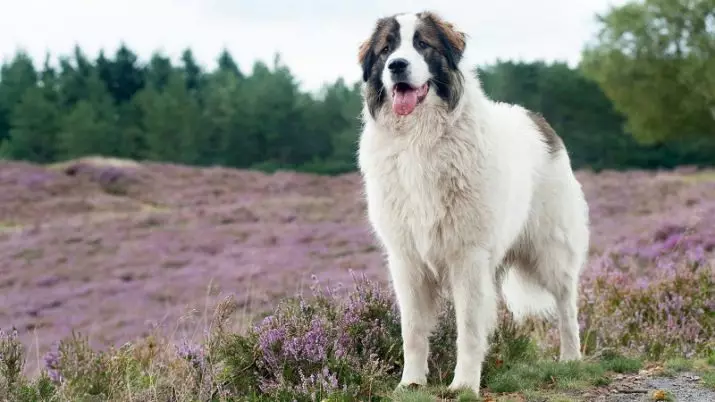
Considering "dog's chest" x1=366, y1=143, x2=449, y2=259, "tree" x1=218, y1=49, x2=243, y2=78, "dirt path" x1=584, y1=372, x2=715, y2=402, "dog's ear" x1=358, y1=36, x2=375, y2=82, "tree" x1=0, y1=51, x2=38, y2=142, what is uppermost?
"tree" x1=218, y1=49, x2=243, y2=78

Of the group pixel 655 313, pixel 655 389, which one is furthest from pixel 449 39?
pixel 655 313

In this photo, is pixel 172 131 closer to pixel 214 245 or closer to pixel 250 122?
pixel 250 122

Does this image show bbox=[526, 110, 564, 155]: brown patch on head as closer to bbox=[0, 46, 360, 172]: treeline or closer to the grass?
the grass

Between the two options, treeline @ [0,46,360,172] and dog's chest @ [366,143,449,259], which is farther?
treeline @ [0,46,360,172]

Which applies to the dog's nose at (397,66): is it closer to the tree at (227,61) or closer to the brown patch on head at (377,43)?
the brown patch on head at (377,43)

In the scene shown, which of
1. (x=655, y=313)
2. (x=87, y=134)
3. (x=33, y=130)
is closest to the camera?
(x=655, y=313)

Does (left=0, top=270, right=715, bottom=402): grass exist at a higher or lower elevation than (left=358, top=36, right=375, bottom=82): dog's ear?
lower

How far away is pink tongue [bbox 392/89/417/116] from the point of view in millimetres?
4359

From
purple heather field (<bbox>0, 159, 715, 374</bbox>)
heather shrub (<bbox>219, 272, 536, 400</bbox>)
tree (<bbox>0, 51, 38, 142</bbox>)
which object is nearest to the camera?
heather shrub (<bbox>219, 272, 536, 400</bbox>)

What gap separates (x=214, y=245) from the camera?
1780 cm

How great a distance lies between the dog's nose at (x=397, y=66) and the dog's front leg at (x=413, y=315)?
111 centimetres

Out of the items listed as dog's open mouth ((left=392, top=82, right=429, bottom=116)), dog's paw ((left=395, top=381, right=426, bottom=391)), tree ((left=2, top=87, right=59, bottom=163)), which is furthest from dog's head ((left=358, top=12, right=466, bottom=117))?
tree ((left=2, top=87, right=59, bottom=163))

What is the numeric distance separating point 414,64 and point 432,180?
67 centimetres

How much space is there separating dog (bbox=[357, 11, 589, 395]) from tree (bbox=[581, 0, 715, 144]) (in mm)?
32889
